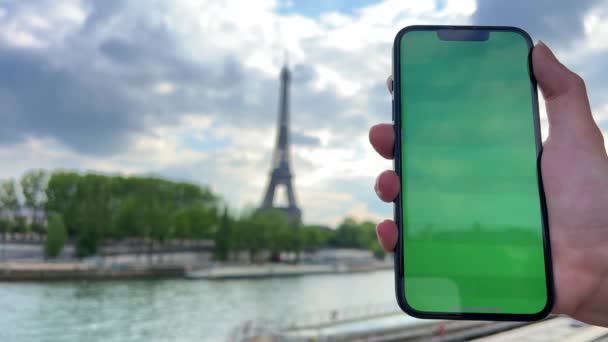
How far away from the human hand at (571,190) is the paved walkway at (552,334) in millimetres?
3242

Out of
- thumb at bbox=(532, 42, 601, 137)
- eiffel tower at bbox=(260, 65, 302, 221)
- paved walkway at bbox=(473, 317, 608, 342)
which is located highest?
eiffel tower at bbox=(260, 65, 302, 221)

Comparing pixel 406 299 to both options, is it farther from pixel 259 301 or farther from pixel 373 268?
pixel 373 268

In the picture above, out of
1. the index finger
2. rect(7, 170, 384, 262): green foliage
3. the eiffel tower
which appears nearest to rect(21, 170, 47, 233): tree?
rect(7, 170, 384, 262): green foliage

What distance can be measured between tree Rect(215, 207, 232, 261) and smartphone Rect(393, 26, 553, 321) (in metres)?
26.7

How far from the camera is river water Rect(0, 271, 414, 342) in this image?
407 inches

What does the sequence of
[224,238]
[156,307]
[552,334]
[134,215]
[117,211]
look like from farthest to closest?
[224,238]
[117,211]
[134,215]
[156,307]
[552,334]

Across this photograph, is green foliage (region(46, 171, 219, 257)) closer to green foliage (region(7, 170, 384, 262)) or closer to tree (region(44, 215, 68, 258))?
green foliage (region(7, 170, 384, 262))

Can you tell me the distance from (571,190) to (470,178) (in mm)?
226

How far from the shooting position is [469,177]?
1162 millimetres

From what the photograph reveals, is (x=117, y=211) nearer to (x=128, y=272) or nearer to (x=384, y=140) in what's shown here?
(x=128, y=272)

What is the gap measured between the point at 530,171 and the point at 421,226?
260mm

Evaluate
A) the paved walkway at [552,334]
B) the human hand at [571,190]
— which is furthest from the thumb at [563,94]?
the paved walkway at [552,334]

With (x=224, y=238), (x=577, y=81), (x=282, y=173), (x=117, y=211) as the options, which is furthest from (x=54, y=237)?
(x=577, y=81)

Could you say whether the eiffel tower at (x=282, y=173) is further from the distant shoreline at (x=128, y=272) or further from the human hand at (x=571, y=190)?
the human hand at (x=571, y=190)
